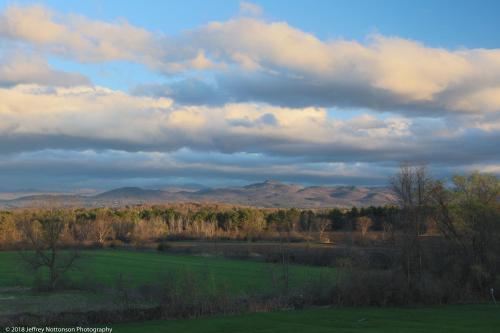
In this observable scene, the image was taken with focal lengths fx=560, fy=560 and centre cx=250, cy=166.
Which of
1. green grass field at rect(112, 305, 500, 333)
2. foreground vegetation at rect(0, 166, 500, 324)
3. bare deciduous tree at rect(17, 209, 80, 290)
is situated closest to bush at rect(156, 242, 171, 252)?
foreground vegetation at rect(0, 166, 500, 324)

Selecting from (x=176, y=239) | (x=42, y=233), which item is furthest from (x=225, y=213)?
(x=42, y=233)

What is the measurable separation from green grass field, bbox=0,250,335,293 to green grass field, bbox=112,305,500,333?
9.96 metres

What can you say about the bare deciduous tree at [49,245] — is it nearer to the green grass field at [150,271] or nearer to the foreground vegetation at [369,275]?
the foreground vegetation at [369,275]

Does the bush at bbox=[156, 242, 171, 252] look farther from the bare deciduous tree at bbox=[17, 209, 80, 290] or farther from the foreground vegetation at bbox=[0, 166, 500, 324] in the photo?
the bare deciduous tree at bbox=[17, 209, 80, 290]

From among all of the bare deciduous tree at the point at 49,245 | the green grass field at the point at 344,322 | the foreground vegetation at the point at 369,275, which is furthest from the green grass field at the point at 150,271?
the green grass field at the point at 344,322

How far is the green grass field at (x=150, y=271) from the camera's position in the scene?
210 feet

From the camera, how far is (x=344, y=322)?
→ 117ft

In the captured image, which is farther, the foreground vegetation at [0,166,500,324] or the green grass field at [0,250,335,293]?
the green grass field at [0,250,335,293]

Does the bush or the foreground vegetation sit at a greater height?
the foreground vegetation

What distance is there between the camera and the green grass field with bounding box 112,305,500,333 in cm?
3238

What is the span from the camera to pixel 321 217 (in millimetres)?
157500

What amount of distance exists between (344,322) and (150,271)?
5142cm

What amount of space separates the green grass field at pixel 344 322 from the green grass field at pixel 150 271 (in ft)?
32.7

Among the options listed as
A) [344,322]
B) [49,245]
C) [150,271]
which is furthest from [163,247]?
[344,322]
